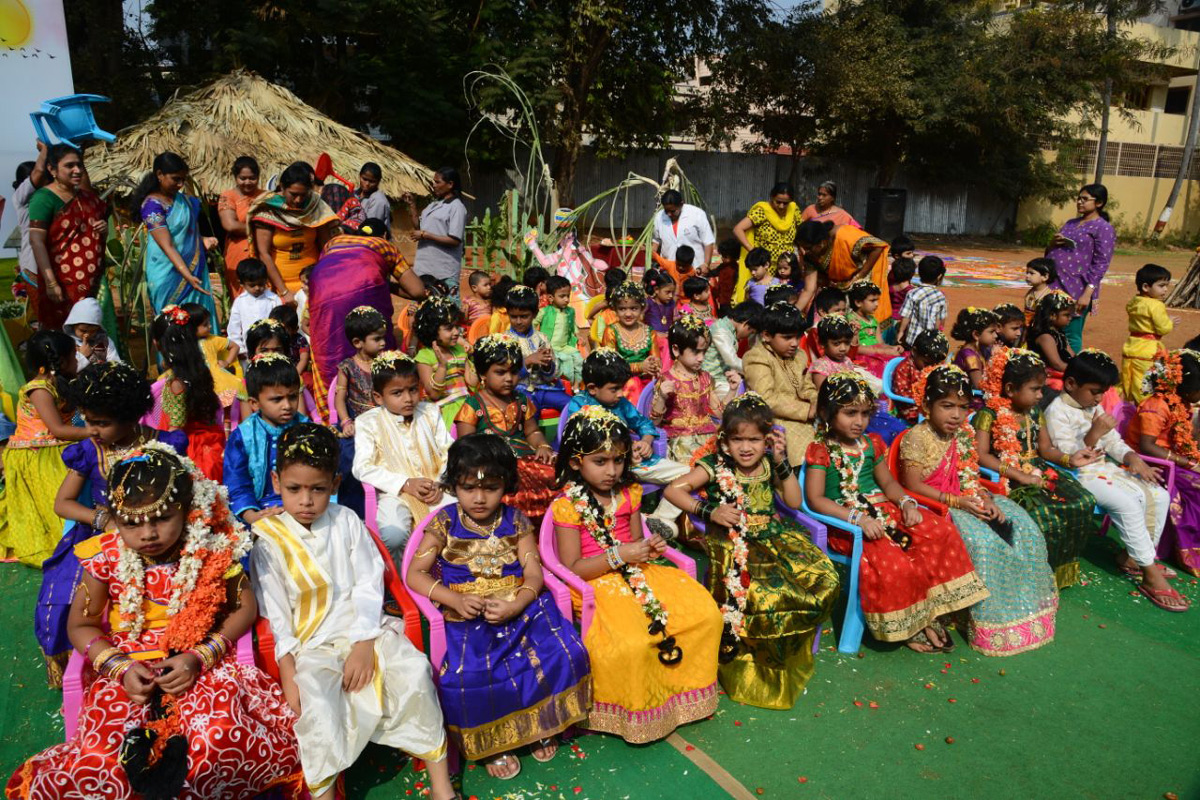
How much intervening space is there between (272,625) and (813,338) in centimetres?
445

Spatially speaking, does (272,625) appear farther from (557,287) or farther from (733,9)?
(733,9)

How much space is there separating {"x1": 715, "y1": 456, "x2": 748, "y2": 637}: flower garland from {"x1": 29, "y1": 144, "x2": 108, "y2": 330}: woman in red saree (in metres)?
5.37

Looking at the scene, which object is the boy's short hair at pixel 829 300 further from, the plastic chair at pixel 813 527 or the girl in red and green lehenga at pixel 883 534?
the plastic chair at pixel 813 527

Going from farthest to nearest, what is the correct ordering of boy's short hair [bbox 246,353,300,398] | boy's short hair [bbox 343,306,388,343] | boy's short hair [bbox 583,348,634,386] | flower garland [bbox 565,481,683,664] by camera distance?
boy's short hair [bbox 343,306,388,343]
boy's short hair [bbox 583,348,634,386]
boy's short hair [bbox 246,353,300,398]
flower garland [bbox 565,481,683,664]

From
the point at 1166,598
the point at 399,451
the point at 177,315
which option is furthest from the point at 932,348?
the point at 177,315

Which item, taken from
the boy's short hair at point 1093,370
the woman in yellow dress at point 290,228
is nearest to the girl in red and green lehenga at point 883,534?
the boy's short hair at point 1093,370

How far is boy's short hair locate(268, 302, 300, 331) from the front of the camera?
566cm

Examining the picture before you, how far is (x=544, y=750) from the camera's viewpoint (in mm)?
3189

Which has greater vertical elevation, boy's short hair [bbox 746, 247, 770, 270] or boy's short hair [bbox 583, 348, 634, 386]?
boy's short hair [bbox 746, 247, 770, 270]

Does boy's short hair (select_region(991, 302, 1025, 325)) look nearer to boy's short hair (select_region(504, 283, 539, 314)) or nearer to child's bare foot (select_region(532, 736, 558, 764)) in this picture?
boy's short hair (select_region(504, 283, 539, 314))

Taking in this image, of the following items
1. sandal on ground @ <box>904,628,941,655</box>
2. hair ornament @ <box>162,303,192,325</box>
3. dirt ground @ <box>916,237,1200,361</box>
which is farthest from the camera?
dirt ground @ <box>916,237,1200,361</box>

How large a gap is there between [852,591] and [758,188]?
2524 centimetres

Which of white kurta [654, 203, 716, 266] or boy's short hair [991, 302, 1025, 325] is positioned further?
white kurta [654, 203, 716, 266]

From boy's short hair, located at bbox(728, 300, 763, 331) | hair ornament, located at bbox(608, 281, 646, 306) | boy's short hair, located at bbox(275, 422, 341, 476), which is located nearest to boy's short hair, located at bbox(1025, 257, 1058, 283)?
boy's short hair, located at bbox(728, 300, 763, 331)
